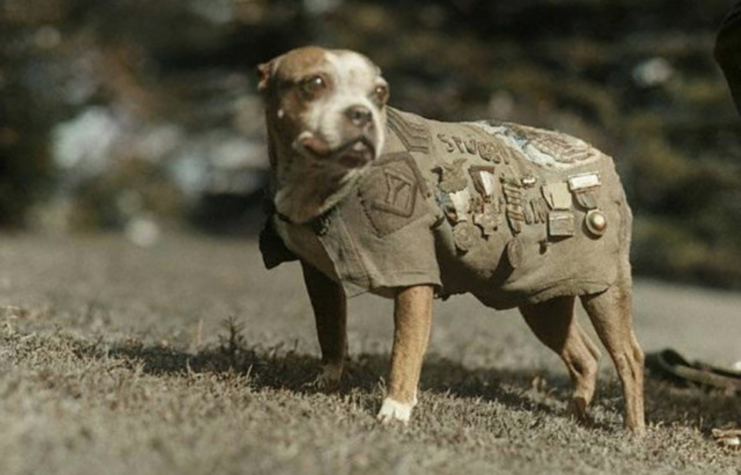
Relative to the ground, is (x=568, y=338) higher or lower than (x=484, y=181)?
lower

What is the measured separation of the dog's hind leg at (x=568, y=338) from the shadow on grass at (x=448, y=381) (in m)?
0.17

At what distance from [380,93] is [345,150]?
0.28 metres

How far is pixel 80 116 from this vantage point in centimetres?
1597

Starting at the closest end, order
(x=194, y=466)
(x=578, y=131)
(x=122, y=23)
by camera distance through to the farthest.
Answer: (x=194, y=466) < (x=578, y=131) < (x=122, y=23)

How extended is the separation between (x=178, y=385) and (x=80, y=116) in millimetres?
13409

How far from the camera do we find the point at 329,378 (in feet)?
12.8

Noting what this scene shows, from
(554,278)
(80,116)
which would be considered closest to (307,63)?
(554,278)

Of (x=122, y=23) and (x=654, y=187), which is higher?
(x=122, y=23)

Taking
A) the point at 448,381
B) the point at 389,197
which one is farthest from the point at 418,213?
the point at 448,381

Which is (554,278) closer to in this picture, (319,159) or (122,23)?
(319,159)

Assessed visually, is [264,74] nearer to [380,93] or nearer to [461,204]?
[380,93]

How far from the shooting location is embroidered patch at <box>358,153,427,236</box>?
3.29m

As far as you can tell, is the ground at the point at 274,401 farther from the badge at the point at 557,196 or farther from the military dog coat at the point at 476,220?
the badge at the point at 557,196

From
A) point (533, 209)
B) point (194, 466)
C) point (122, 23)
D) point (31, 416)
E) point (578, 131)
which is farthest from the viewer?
point (122, 23)
